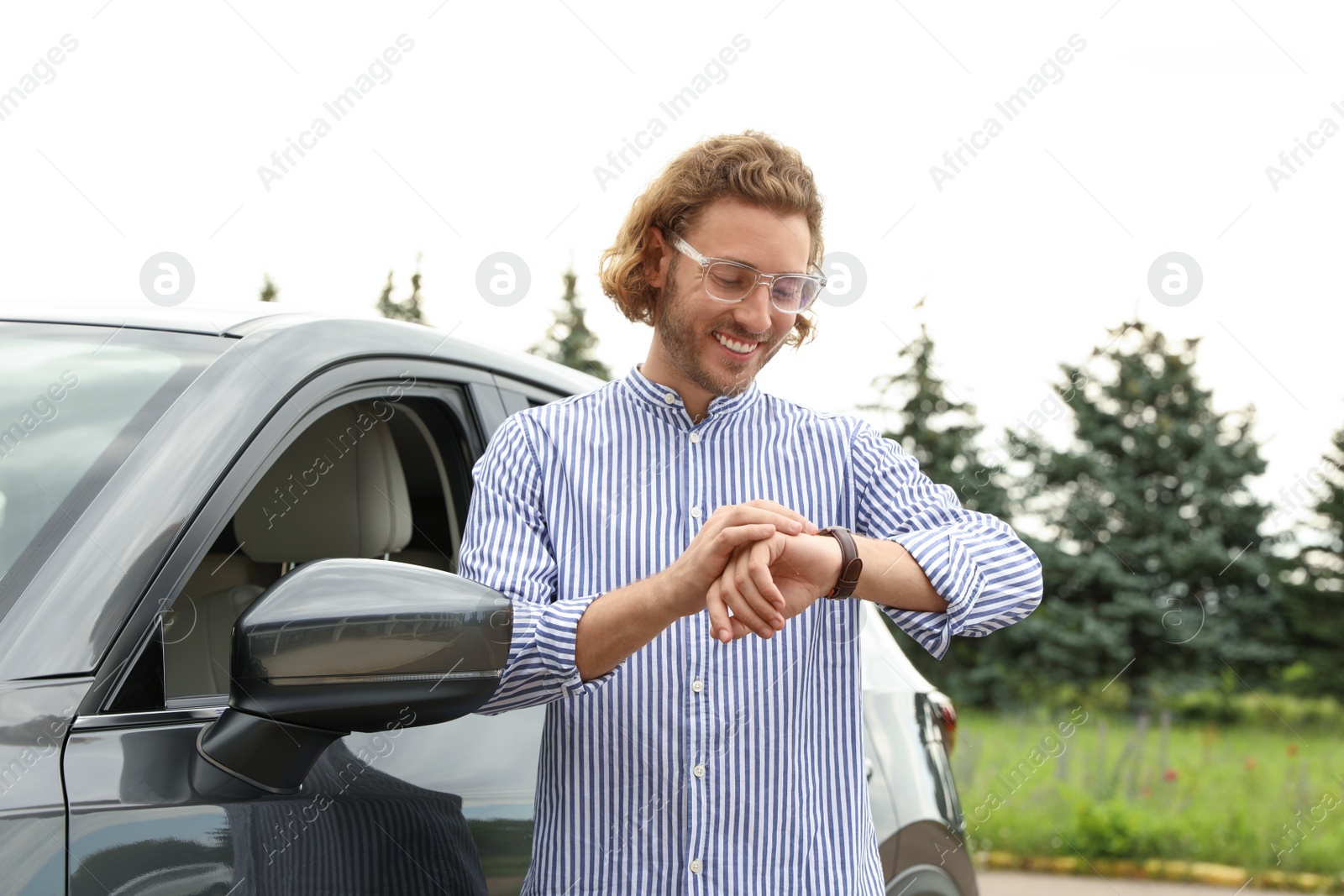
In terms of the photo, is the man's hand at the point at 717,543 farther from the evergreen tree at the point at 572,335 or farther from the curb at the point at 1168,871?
the evergreen tree at the point at 572,335

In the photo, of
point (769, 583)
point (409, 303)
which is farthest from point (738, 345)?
point (409, 303)

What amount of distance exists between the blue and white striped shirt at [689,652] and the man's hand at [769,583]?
212 mm

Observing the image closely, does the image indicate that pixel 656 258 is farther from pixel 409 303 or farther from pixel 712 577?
pixel 409 303

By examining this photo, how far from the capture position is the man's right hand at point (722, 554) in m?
1.58

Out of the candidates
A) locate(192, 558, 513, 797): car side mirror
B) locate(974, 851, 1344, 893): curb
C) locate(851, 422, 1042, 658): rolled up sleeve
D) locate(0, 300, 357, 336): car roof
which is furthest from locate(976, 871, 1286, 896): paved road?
locate(192, 558, 513, 797): car side mirror

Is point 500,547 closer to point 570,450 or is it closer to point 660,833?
point 570,450

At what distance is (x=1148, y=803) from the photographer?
8.81 m

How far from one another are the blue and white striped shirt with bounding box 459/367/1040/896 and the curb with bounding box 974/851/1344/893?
6636 mm

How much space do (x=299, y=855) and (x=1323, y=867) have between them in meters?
7.99

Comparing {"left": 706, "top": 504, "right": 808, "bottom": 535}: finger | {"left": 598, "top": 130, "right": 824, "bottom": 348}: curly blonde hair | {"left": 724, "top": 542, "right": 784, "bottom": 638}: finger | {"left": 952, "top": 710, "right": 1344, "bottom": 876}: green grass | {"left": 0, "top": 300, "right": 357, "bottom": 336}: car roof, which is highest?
{"left": 598, "top": 130, "right": 824, "bottom": 348}: curly blonde hair

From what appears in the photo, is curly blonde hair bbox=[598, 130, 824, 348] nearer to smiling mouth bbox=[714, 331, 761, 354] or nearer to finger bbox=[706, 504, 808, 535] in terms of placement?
smiling mouth bbox=[714, 331, 761, 354]

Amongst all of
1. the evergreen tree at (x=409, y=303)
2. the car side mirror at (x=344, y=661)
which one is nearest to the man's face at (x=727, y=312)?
the car side mirror at (x=344, y=661)

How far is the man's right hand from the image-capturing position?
158 centimetres

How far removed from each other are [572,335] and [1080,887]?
9.22 meters
